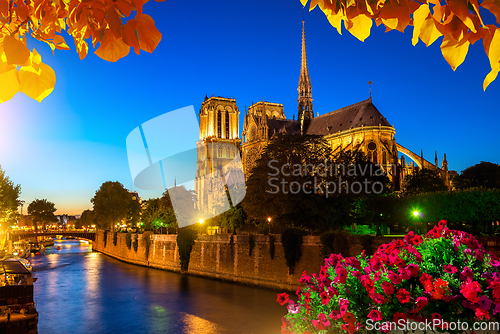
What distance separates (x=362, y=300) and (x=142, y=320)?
53.9 feet

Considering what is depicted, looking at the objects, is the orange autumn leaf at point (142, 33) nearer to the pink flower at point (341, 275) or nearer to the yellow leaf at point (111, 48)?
the yellow leaf at point (111, 48)

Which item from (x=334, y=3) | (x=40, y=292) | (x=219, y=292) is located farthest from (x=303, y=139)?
(x=334, y=3)

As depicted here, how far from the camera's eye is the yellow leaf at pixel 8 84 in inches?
78.9

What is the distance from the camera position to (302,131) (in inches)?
2281

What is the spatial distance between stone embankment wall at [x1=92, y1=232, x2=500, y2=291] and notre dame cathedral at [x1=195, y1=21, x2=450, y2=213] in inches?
262

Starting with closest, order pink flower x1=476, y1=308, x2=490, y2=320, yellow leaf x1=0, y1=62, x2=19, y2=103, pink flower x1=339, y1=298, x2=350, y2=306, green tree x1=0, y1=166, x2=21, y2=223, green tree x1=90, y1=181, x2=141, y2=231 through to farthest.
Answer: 1. yellow leaf x1=0, y1=62, x2=19, y2=103
2. pink flower x1=476, y1=308, x2=490, y2=320
3. pink flower x1=339, y1=298, x2=350, y2=306
4. green tree x1=0, y1=166, x2=21, y2=223
5. green tree x1=90, y1=181, x2=141, y2=231

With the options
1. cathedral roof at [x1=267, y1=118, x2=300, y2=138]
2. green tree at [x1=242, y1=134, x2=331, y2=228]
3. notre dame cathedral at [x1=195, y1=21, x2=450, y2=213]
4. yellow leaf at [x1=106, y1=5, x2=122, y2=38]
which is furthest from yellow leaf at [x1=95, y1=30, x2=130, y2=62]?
cathedral roof at [x1=267, y1=118, x2=300, y2=138]

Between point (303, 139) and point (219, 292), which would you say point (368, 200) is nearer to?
point (303, 139)

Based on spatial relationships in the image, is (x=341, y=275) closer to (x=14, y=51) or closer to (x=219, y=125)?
(x=14, y=51)

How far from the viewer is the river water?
58.0 feet

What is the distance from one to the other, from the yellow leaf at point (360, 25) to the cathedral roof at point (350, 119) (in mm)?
46094

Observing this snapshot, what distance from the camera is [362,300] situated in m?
4.86

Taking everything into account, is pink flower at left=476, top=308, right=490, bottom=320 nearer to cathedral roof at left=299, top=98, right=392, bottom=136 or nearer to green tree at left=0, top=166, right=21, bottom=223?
green tree at left=0, top=166, right=21, bottom=223

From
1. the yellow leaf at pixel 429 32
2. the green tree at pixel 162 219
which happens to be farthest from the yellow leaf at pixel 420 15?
the green tree at pixel 162 219
